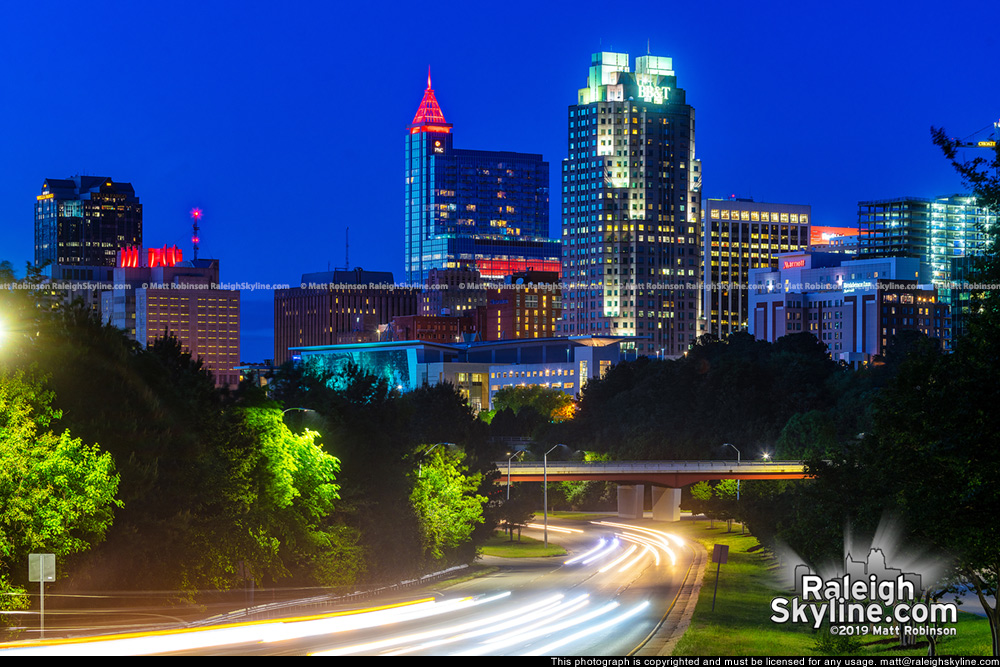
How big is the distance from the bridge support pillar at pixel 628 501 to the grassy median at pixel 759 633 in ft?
216

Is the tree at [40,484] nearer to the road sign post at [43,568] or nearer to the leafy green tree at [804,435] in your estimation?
the road sign post at [43,568]

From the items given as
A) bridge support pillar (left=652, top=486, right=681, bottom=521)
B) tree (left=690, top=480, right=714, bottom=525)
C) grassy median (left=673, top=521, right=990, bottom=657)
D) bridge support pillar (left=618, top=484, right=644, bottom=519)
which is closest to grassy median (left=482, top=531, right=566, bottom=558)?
grassy median (left=673, top=521, right=990, bottom=657)

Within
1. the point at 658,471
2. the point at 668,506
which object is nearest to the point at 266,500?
the point at 658,471

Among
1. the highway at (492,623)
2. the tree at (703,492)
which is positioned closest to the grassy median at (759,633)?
the highway at (492,623)

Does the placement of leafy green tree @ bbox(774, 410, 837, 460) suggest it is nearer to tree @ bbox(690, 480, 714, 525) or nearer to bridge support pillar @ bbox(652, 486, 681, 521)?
tree @ bbox(690, 480, 714, 525)

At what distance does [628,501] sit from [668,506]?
10885 mm

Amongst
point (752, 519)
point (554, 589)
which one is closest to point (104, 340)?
point (554, 589)

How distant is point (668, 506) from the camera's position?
6043 inches

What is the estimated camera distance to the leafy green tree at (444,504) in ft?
296

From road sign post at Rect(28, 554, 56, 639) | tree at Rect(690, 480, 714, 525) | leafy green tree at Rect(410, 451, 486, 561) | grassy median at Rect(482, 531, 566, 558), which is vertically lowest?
grassy median at Rect(482, 531, 566, 558)

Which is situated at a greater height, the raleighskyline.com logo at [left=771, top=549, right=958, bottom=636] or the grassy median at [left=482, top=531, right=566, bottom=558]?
the raleighskyline.com logo at [left=771, top=549, right=958, bottom=636]

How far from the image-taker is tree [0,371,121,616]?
49.0 metres

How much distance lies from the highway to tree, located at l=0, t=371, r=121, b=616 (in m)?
7.75
